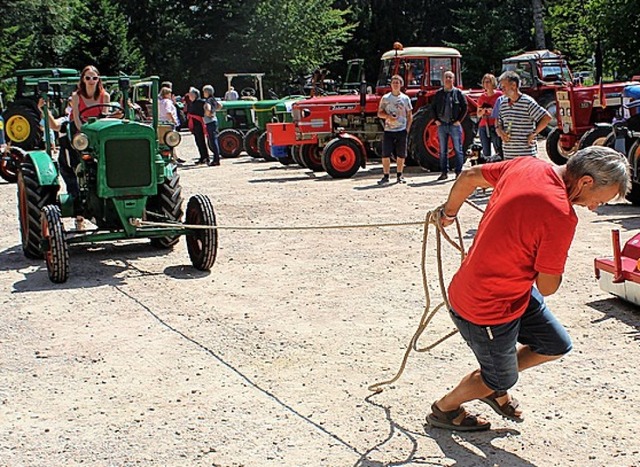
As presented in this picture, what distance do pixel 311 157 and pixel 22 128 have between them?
242 inches

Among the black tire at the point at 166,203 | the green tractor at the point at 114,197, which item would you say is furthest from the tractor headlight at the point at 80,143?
the black tire at the point at 166,203

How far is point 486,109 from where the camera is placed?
13.5 meters

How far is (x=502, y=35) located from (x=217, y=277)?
1256 inches

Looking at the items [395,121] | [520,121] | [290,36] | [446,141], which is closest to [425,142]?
[446,141]

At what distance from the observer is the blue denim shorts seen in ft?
13.1

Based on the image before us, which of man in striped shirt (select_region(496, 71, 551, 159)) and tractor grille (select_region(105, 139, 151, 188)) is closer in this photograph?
tractor grille (select_region(105, 139, 151, 188))

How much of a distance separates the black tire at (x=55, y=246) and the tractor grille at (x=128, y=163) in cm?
64

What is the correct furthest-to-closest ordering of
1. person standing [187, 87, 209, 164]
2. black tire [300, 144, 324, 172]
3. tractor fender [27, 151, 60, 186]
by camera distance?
person standing [187, 87, 209, 164] → black tire [300, 144, 324, 172] → tractor fender [27, 151, 60, 186]

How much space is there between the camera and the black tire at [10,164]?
55.7ft

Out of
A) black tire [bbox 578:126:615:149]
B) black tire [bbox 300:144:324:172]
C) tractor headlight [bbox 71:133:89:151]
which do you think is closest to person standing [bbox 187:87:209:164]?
black tire [bbox 300:144:324:172]

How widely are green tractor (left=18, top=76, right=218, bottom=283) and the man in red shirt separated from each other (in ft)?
13.9

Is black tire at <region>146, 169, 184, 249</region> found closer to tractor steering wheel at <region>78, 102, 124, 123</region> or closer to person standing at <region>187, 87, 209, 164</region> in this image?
tractor steering wheel at <region>78, 102, 124, 123</region>

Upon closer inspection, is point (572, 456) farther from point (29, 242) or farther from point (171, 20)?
point (171, 20)

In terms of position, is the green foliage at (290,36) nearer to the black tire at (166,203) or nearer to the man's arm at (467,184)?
the black tire at (166,203)
